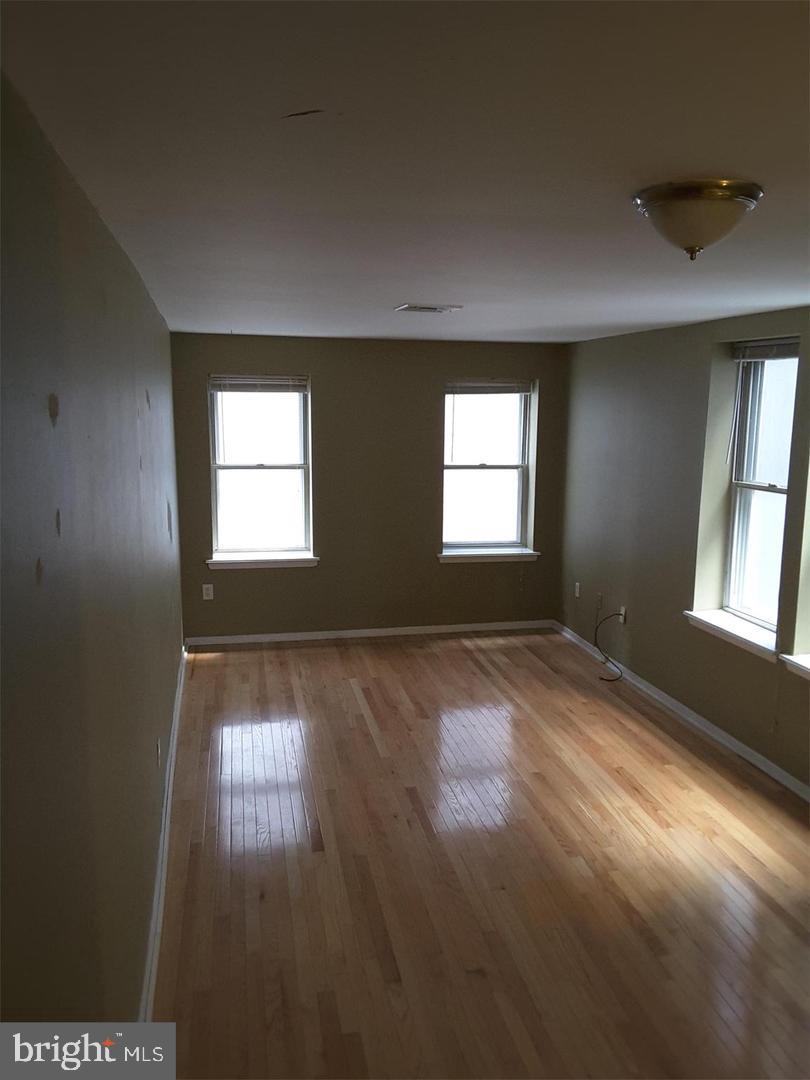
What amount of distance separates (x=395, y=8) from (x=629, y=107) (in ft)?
1.53

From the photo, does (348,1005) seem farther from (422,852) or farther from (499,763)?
(499,763)

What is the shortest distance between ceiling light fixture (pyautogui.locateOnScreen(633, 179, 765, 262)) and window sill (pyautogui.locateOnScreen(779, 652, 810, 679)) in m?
2.60

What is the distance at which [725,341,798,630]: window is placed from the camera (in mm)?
3986

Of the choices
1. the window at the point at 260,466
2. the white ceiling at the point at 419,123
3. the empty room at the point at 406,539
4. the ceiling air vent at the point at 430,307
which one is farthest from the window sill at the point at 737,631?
the window at the point at 260,466

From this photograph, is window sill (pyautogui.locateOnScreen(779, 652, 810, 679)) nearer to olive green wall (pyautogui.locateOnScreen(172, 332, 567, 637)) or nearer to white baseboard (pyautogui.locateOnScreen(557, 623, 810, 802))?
white baseboard (pyautogui.locateOnScreen(557, 623, 810, 802))

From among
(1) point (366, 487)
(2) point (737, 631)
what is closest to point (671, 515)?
(2) point (737, 631)

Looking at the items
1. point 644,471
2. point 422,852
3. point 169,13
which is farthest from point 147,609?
point 644,471

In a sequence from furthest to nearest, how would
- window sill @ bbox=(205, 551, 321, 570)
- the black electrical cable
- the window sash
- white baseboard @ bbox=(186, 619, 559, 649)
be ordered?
1. white baseboard @ bbox=(186, 619, 559, 649)
2. window sill @ bbox=(205, 551, 321, 570)
3. the black electrical cable
4. the window sash

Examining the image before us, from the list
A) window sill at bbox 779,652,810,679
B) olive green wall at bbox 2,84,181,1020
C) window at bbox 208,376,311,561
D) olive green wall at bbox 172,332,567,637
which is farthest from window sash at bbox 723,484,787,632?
olive green wall at bbox 2,84,181,1020

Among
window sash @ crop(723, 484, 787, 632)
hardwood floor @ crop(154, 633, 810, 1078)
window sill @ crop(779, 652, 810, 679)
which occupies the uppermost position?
window sash @ crop(723, 484, 787, 632)

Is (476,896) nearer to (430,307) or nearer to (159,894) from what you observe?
(159,894)

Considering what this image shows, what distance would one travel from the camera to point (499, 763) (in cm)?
404

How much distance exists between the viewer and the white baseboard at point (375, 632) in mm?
5926

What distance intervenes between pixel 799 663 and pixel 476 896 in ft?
6.31
